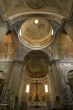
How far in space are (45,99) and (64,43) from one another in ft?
23.3

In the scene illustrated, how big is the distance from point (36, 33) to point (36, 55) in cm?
361

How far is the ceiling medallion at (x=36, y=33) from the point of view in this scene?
18.8m

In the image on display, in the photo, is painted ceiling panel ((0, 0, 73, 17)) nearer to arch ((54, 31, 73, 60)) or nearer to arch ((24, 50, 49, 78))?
arch ((54, 31, 73, 60))

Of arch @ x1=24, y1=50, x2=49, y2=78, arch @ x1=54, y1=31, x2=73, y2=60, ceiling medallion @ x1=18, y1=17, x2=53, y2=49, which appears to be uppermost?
ceiling medallion @ x1=18, y1=17, x2=53, y2=49

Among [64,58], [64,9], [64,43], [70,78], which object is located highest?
[64,9]

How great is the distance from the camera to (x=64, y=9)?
13.5 meters

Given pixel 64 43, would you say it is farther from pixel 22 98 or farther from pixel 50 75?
pixel 22 98

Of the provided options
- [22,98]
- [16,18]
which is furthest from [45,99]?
[16,18]

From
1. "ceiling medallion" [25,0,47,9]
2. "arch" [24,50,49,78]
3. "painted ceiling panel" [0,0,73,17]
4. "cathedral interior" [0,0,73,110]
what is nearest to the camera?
Result: "painted ceiling panel" [0,0,73,17]

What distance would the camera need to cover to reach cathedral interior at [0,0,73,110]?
44.9ft

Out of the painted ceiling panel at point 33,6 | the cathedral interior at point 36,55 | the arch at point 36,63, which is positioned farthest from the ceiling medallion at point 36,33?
the painted ceiling panel at point 33,6

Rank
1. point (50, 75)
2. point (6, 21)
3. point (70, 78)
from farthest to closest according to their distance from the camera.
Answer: point (50, 75) → point (70, 78) → point (6, 21)

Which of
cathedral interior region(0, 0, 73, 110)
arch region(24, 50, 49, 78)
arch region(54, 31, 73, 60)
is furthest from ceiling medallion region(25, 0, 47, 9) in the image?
arch region(24, 50, 49, 78)

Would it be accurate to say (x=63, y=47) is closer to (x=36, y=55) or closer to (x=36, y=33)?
(x=36, y=55)
